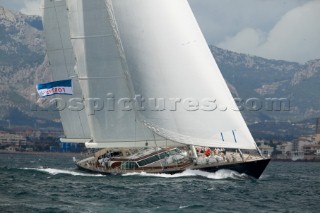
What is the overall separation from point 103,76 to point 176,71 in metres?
6.22

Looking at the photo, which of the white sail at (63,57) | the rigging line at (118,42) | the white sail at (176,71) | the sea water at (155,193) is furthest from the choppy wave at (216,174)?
the white sail at (63,57)

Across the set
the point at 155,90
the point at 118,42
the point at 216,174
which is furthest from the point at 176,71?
the point at 216,174

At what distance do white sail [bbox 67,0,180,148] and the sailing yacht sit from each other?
74 millimetres

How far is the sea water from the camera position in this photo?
40.2 m

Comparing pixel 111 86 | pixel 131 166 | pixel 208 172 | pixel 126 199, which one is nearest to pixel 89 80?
pixel 111 86

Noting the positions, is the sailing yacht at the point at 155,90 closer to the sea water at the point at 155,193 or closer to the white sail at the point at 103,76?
the white sail at the point at 103,76

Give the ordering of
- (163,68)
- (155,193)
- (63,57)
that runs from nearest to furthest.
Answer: (155,193) < (163,68) < (63,57)

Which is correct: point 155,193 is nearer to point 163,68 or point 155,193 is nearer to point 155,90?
point 155,90

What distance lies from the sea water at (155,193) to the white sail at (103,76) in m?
2.94

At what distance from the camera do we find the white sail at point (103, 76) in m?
56.9

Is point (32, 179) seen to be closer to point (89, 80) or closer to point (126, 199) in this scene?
point (89, 80)

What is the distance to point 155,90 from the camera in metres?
55.3

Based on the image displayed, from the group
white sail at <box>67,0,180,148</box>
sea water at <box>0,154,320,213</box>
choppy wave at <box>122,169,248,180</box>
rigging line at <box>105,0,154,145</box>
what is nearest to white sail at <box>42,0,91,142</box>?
sea water at <box>0,154,320,213</box>

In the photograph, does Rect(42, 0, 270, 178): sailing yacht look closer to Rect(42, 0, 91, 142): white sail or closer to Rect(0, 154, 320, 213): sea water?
Rect(0, 154, 320, 213): sea water
